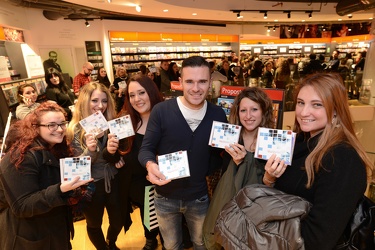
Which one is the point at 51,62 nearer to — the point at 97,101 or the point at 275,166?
the point at 97,101

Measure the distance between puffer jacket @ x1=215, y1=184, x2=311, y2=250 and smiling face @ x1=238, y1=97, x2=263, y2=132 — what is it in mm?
599

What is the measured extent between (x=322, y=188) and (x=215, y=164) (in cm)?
86

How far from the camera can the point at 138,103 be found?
2.04m

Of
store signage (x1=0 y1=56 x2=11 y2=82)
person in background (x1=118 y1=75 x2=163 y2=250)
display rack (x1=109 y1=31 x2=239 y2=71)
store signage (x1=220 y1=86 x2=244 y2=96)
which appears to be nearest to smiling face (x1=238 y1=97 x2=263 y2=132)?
person in background (x1=118 y1=75 x2=163 y2=250)

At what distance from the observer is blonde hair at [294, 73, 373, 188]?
1.08 meters

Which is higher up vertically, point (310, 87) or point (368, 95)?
point (310, 87)

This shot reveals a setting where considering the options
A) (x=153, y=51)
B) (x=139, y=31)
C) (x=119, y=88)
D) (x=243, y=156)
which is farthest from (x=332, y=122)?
(x=153, y=51)

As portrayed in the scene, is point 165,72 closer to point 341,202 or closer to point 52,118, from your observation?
point 52,118

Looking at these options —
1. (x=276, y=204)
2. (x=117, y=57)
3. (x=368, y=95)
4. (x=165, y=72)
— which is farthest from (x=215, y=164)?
(x=117, y=57)

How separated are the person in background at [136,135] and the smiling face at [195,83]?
56 cm

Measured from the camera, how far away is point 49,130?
158 cm

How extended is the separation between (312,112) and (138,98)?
1334 millimetres

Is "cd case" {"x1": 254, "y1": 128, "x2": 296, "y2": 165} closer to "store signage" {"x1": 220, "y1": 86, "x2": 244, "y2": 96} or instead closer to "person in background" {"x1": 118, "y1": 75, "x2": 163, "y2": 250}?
"person in background" {"x1": 118, "y1": 75, "x2": 163, "y2": 250}

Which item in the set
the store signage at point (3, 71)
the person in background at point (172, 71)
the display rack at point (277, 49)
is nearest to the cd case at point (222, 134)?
the store signage at point (3, 71)
